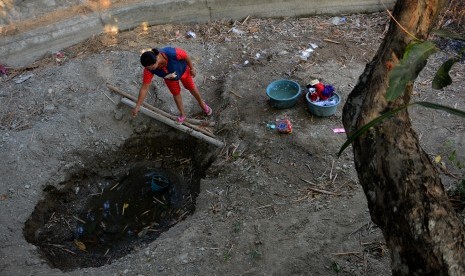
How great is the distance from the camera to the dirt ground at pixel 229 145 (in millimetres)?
4055

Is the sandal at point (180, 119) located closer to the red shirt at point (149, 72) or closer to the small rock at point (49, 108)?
the red shirt at point (149, 72)

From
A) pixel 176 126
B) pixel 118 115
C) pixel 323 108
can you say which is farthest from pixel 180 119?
pixel 323 108

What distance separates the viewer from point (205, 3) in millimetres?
7023

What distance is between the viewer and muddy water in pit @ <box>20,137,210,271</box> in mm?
4996

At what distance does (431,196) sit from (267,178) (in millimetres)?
2414

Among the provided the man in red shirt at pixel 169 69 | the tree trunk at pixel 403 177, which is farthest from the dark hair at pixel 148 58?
the tree trunk at pixel 403 177

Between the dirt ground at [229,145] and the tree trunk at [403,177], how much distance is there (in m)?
1.22

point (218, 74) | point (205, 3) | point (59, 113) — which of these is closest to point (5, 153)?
point (59, 113)

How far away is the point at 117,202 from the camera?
5.56 meters

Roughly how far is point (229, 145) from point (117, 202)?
5.23ft

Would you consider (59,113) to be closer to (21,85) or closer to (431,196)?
(21,85)

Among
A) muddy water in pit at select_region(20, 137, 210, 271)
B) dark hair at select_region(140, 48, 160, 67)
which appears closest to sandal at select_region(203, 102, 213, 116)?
muddy water in pit at select_region(20, 137, 210, 271)

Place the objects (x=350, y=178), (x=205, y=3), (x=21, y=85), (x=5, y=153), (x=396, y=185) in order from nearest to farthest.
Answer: (x=396, y=185) → (x=350, y=178) → (x=5, y=153) → (x=21, y=85) → (x=205, y=3)

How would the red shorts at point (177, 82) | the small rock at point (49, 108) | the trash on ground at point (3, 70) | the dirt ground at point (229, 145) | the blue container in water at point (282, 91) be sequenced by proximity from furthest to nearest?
the trash on ground at point (3, 70) → the small rock at point (49, 108) → the blue container in water at point (282, 91) → the red shorts at point (177, 82) → the dirt ground at point (229, 145)
